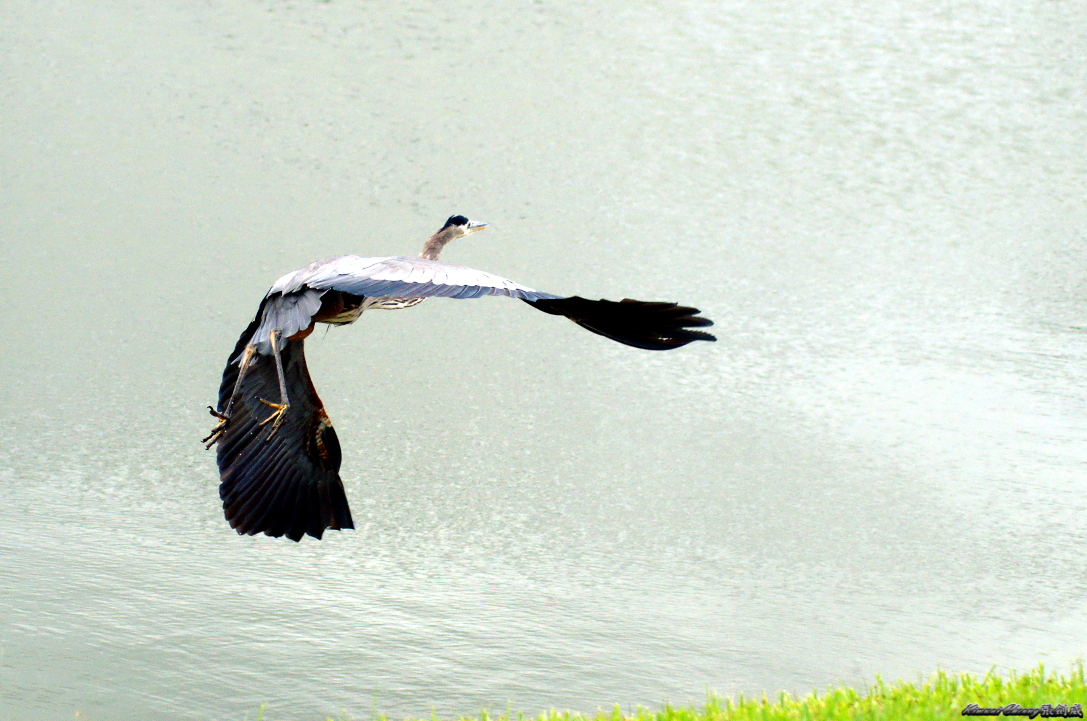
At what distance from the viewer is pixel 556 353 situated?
6469 mm

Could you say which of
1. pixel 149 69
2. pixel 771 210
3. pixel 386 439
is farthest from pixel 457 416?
pixel 149 69

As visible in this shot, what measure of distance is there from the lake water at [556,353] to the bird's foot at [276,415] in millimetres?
781

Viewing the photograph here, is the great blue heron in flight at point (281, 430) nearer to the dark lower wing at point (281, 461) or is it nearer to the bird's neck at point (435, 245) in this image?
the dark lower wing at point (281, 461)

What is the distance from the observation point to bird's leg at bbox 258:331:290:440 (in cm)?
304

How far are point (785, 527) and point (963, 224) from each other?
3982 mm

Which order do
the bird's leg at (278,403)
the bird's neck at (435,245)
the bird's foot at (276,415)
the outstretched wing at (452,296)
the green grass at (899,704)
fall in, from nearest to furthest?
the outstretched wing at (452,296) → the green grass at (899,704) → the bird's leg at (278,403) → the bird's foot at (276,415) → the bird's neck at (435,245)

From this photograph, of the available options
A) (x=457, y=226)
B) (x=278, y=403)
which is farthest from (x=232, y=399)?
(x=457, y=226)

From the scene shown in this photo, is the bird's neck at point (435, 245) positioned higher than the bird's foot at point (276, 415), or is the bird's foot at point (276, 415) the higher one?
the bird's neck at point (435, 245)

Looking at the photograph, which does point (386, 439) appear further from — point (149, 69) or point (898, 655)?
point (149, 69)

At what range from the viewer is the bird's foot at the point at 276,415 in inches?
124

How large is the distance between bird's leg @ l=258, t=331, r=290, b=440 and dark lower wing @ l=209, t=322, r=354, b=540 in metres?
0.03

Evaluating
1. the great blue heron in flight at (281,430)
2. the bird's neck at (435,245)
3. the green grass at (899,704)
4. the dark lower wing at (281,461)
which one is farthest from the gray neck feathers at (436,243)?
the green grass at (899,704)

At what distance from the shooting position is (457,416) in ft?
18.5

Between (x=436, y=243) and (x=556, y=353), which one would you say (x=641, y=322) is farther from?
(x=556, y=353)
